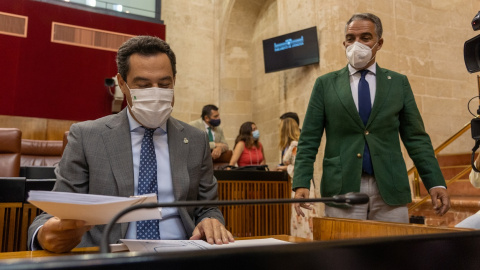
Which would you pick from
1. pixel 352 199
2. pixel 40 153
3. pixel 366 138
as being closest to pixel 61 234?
pixel 352 199

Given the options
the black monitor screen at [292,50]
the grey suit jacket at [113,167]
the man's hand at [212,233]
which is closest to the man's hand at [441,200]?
the grey suit jacket at [113,167]

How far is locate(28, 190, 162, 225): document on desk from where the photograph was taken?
753 mm

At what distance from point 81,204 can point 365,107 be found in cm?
142

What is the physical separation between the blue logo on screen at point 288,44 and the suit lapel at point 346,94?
3916 millimetres

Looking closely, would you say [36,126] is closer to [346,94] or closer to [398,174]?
[346,94]

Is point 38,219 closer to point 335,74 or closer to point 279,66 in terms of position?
point 335,74

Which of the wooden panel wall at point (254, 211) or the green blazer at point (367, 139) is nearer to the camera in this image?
the green blazer at point (367, 139)

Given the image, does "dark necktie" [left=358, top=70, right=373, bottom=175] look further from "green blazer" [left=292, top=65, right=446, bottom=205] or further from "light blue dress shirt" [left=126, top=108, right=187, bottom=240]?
"light blue dress shirt" [left=126, top=108, right=187, bottom=240]

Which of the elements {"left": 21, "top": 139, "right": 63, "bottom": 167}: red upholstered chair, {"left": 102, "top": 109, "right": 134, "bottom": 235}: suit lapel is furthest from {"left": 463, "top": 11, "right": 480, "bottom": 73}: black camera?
{"left": 21, "top": 139, "right": 63, "bottom": 167}: red upholstered chair

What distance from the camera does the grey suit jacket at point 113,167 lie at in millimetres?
1264

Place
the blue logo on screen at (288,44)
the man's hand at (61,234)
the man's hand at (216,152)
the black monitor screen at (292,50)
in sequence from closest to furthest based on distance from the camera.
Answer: the man's hand at (61,234) → the man's hand at (216,152) → the black monitor screen at (292,50) → the blue logo on screen at (288,44)

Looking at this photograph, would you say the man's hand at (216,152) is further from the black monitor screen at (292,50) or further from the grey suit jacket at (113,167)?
the grey suit jacket at (113,167)

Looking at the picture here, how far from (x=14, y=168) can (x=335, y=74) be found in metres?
2.34

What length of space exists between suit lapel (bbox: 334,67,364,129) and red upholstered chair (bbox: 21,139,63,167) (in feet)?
11.0
